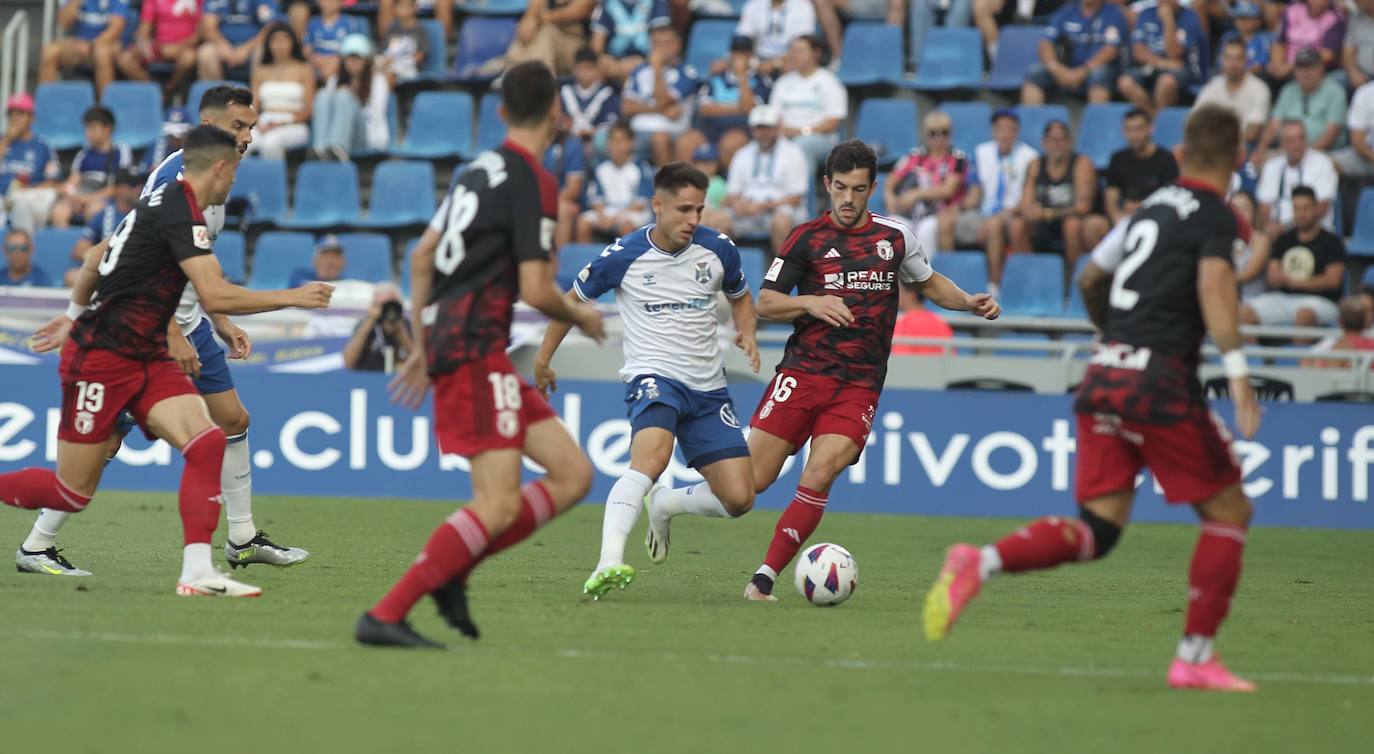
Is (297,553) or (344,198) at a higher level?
(344,198)

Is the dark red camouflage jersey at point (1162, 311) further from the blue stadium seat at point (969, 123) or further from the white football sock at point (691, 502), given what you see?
the blue stadium seat at point (969, 123)

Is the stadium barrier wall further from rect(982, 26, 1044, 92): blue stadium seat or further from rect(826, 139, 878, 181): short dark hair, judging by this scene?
rect(826, 139, 878, 181): short dark hair

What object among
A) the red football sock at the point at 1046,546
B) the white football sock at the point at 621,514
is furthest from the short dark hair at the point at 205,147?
the red football sock at the point at 1046,546

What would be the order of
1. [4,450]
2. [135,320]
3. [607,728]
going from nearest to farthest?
[607,728] → [135,320] → [4,450]

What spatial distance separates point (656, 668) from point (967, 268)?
38.7 ft

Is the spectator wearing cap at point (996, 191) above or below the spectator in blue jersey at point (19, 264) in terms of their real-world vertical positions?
above

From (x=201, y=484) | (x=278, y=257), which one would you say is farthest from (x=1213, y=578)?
(x=278, y=257)

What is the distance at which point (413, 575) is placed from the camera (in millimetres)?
6129

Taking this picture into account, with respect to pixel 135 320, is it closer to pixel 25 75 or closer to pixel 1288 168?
pixel 1288 168

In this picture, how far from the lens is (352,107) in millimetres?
19594

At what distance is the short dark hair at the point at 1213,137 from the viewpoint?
6043mm

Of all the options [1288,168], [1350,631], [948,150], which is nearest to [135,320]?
[1350,631]

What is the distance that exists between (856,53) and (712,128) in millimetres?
2137

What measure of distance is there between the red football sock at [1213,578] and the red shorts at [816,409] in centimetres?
291
